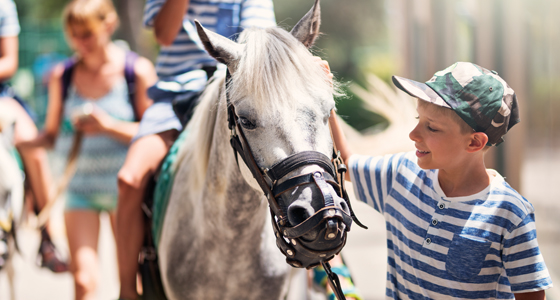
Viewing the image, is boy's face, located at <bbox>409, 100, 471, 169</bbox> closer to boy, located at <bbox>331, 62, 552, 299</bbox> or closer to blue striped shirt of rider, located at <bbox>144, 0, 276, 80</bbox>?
boy, located at <bbox>331, 62, 552, 299</bbox>

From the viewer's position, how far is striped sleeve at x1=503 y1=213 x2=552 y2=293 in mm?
1389

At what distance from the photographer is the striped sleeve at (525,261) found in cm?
139

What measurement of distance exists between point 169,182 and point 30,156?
187 cm

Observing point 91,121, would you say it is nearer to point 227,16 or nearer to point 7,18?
point 227,16

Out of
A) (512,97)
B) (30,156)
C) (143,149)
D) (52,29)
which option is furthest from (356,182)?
(52,29)

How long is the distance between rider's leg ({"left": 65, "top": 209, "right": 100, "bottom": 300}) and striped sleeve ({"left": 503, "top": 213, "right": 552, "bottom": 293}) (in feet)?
7.88

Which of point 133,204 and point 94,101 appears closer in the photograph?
point 133,204

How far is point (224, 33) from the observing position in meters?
2.50

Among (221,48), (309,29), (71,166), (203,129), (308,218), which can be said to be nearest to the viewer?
(308,218)

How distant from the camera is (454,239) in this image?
60.4 inches

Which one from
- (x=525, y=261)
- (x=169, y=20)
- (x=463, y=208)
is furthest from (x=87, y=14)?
(x=525, y=261)

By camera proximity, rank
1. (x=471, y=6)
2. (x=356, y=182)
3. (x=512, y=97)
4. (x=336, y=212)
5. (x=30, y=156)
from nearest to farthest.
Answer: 1. (x=336, y=212)
2. (x=512, y=97)
3. (x=356, y=182)
4. (x=30, y=156)
5. (x=471, y=6)

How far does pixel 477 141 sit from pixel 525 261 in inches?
14.9

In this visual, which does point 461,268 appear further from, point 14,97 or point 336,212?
point 14,97
